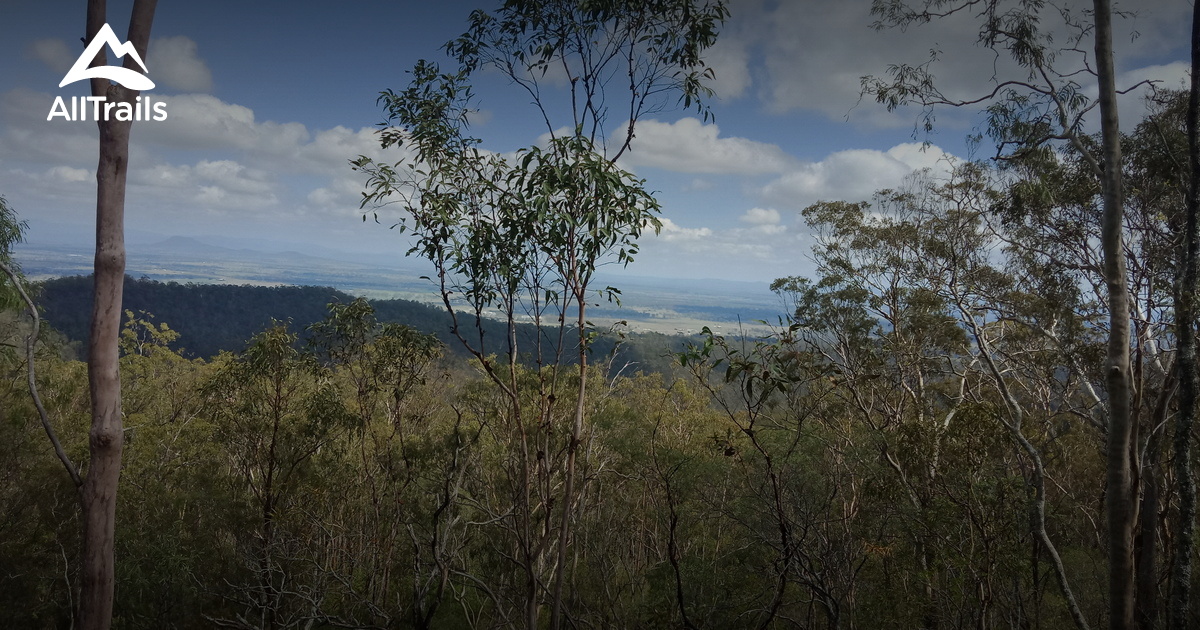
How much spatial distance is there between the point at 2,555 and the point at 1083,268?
600 inches

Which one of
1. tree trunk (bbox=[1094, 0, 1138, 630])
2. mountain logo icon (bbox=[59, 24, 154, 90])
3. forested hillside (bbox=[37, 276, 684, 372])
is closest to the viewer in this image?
mountain logo icon (bbox=[59, 24, 154, 90])

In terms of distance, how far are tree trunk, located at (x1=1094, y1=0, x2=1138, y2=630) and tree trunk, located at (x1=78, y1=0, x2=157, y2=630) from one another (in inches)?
228

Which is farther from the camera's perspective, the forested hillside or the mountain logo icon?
the forested hillside

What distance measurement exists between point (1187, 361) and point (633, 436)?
308 inches

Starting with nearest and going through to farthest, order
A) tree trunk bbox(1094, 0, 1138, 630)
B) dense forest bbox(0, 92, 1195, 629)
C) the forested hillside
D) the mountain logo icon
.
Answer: the mountain logo icon < tree trunk bbox(1094, 0, 1138, 630) < dense forest bbox(0, 92, 1195, 629) < the forested hillside

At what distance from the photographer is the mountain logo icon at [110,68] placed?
245 centimetres

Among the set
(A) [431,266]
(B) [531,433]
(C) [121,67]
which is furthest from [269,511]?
(C) [121,67]

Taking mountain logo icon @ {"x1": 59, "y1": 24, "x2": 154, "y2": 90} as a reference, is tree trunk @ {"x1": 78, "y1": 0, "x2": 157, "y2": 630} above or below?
below

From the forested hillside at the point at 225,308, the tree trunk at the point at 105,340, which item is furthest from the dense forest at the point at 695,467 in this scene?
the forested hillside at the point at 225,308

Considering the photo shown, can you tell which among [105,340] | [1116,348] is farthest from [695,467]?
[105,340]

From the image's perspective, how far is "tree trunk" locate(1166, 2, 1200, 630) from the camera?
421cm

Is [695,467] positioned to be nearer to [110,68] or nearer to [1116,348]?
[1116,348]

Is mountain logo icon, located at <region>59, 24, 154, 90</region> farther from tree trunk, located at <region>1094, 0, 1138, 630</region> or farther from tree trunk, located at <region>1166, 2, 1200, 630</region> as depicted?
tree trunk, located at <region>1166, 2, 1200, 630</region>

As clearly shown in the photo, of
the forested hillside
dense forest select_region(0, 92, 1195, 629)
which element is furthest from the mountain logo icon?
the forested hillside
